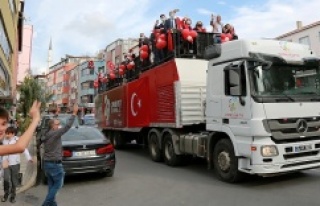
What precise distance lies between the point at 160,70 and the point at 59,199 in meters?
5.17

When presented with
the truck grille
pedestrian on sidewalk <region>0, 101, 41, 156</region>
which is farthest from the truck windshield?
pedestrian on sidewalk <region>0, 101, 41, 156</region>

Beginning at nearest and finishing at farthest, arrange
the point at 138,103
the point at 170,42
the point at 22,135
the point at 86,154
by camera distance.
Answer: the point at 22,135 < the point at 86,154 < the point at 170,42 < the point at 138,103

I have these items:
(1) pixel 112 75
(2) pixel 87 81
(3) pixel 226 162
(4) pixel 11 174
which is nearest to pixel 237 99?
(3) pixel 226 162

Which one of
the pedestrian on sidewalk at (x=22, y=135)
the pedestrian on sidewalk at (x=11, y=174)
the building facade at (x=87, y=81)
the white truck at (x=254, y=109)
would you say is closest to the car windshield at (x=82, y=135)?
the pedestrian on sidewalk at (x=11, y=174)

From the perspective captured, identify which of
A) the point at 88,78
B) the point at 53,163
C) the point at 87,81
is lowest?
the point at 53,163

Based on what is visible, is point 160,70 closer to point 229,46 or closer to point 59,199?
point 229,46

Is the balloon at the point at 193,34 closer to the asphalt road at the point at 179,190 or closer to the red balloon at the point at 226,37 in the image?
the red balloon at the point at 226,37

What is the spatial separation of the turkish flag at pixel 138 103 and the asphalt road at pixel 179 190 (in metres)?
2.84

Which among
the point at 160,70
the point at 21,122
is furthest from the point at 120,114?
the point at 21,122

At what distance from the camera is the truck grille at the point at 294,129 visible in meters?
7.25

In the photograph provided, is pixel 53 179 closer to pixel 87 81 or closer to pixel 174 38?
pixel 174 38

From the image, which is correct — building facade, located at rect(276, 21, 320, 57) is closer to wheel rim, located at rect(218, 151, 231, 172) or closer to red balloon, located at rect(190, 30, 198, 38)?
red balloon, located at rect(190, 30, 198, 38)

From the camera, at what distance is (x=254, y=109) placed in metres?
7.29

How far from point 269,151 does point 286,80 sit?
1.58 meters
